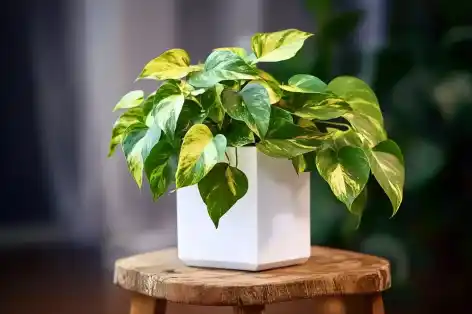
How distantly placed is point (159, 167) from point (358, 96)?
33cm

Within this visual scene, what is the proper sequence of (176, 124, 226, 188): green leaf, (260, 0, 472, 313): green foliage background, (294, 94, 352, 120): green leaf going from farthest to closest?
(260, 0, 472, 313): green foliage background
(294, 94, 352, 120): green leaf
(176, 124, 226, 188): green leaf

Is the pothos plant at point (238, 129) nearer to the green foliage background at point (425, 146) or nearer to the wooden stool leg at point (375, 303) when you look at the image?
the wooden stool leg at point (375, 303)

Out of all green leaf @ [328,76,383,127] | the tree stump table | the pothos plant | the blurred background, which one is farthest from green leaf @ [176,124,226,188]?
the blurred background

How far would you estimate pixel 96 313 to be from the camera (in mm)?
1329

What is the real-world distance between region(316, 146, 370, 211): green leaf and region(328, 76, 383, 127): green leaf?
108 millimetres

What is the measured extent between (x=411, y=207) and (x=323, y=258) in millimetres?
311

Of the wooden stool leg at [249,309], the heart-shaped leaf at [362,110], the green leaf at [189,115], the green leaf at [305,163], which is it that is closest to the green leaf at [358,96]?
the heart-shaped leaf at [362,110]

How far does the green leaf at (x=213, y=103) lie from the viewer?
0.91 meters

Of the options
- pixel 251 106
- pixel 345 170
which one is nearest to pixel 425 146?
pixel 345 170

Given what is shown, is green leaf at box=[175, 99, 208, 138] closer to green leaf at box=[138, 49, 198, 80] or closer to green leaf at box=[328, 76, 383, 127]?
green leaf at box=[138, 49, 198, 80]

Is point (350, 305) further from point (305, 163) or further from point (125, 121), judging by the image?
point (125, 121)

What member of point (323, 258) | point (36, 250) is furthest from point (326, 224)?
point (36, 250)

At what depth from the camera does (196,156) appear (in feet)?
2.80

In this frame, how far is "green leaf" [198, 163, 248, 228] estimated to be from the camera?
876 millimetres
